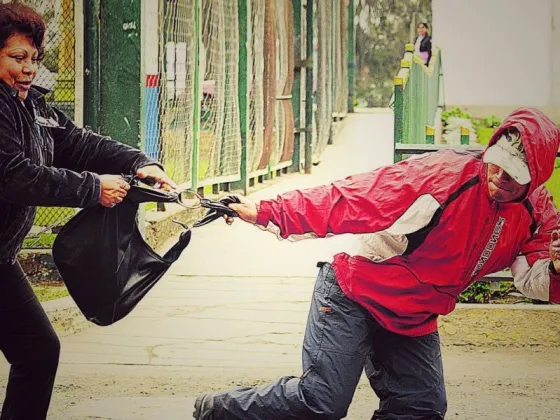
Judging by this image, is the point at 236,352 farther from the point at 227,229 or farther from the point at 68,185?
the point at 68,185

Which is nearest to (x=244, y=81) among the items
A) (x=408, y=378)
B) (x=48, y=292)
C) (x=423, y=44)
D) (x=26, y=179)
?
(x=423, y=44)

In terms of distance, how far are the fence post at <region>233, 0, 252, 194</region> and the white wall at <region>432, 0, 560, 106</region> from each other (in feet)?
2.00

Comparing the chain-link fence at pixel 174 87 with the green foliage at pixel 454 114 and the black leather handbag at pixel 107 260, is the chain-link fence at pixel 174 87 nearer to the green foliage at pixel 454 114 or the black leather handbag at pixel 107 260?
the black leather handbag at pixel 107 260

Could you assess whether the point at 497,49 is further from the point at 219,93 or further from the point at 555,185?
the point at 219,93

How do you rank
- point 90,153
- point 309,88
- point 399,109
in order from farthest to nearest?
point 309,88 → point 399,109 → point 90,153

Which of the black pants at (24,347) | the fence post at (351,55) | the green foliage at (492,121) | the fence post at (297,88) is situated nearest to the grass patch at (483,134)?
the green foliage at (492,121)

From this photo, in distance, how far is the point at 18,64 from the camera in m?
2.47

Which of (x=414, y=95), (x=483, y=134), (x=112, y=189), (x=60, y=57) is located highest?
(x=60, y=57)

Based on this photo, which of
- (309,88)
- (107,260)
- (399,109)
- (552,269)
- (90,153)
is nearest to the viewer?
(552,269)

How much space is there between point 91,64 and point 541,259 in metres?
1.58

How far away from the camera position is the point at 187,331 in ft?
10.5

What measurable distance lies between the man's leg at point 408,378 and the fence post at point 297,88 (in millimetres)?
886

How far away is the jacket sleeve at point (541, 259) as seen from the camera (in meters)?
2.51

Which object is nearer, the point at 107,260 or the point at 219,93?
the point at 107,260
